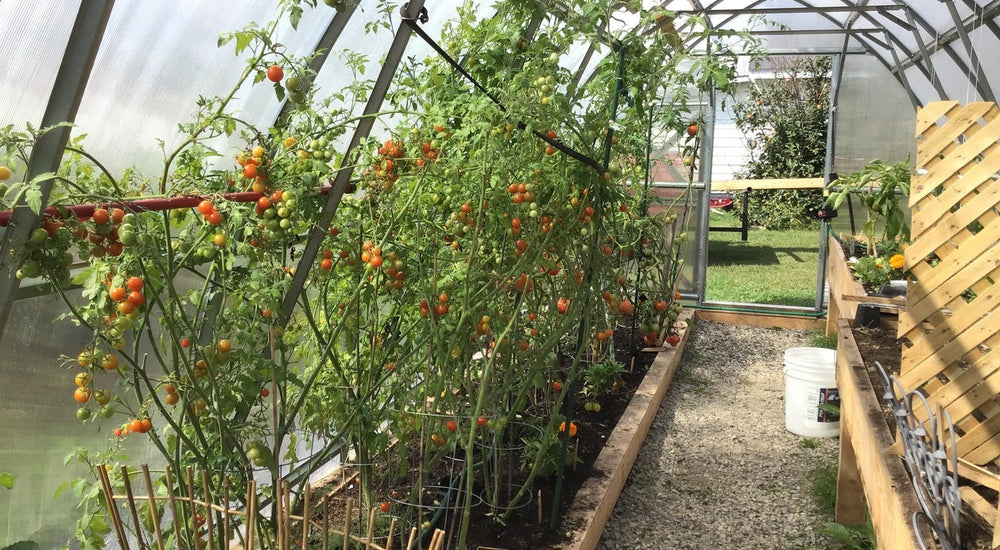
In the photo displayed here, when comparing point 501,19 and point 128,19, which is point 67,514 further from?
point 501,19

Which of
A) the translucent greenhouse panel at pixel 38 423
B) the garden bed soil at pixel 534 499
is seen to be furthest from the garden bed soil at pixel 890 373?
the translucent greenhouse panel at pixel 38 423

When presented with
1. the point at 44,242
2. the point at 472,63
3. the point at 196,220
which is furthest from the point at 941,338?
the point at 44,242

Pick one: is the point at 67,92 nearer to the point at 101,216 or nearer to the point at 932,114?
the point at 101,216

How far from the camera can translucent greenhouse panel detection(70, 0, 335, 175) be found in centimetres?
204

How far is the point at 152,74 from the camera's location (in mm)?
2205

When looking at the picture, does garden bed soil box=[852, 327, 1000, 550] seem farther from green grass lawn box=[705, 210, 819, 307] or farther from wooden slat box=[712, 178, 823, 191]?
wooden slat box=[712, 178, 823, 191]

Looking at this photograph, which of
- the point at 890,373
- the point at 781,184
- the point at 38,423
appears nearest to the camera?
the point at 38,423

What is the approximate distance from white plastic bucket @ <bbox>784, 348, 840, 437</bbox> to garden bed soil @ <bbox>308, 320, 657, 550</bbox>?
82 centimetres

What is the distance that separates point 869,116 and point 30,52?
635 centimetres

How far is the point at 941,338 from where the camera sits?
2027 mm

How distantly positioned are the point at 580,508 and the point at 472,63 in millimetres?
1542

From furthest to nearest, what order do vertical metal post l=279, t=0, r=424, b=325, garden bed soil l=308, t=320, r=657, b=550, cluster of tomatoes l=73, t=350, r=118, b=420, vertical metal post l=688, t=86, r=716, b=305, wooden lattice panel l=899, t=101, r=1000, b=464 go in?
1. vertical metal post l=688, t=86, r=716, b=305
2. garden bed soil l=308, t=320, r=657, b=550
3. wooden lattice panel l=899, t=101, r=1000, b=464
4. vertical metal post l=279, t=0, r=424, b=325
5. cluster of tomatoes l=73, t=350, r=118, b=420

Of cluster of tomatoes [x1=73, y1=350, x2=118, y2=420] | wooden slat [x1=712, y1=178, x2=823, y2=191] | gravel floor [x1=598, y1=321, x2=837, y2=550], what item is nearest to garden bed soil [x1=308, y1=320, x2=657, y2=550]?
gravel floor [x1=598, y1=321, x2=837, y2=550]

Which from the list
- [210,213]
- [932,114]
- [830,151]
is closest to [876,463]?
[932,114]
